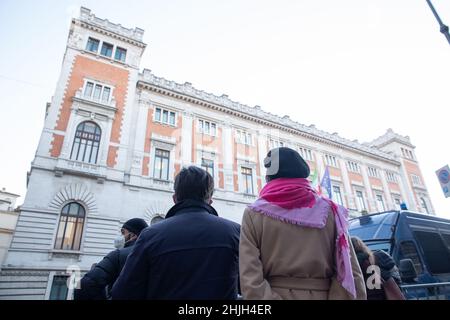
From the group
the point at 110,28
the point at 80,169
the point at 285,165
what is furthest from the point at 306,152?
the point at 285,165

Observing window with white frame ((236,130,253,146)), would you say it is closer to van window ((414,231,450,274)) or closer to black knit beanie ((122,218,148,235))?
van window ((414,231,450,274))

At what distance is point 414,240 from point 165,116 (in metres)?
16.8

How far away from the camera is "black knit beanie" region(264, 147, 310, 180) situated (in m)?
2.10

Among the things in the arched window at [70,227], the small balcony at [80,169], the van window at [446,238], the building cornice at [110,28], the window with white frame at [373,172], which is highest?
the building cornice at [110,28]

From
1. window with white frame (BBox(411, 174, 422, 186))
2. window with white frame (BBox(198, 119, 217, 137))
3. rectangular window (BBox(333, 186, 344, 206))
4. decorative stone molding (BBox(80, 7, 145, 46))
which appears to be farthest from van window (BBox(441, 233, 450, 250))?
window with white frame (BBox(411, 174, 422, 186))

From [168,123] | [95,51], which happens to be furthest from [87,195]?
[95,51]

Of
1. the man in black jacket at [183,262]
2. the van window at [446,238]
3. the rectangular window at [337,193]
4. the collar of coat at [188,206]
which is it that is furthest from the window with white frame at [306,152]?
the man in black jacket at [183,262]

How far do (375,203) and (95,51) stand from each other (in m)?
29.7

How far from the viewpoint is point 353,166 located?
27781 millimetres

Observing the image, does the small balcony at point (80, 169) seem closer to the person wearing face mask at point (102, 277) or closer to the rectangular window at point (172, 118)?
the rectangular window at point (172, 118)

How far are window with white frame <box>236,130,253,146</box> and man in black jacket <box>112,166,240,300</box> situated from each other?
19.4m

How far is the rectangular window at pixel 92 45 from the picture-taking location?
687 inches

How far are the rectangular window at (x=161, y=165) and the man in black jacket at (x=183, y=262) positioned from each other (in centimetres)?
1532

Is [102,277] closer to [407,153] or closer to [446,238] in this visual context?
[446,238]
